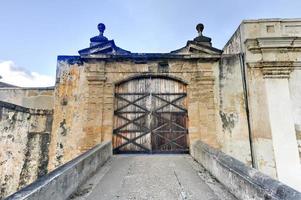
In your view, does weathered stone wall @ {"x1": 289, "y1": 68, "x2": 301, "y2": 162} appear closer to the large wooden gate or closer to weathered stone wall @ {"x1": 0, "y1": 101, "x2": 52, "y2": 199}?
the large wooden gate

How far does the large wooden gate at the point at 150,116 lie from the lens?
27.0 feet

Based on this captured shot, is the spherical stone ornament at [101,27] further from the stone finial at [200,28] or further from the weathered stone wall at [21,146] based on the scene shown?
the weathered stone wall at [21,146]

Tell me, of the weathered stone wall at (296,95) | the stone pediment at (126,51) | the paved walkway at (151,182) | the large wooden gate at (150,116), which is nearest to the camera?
the paved walkway at (151,182)

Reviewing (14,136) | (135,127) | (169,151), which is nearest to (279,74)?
(169,151)

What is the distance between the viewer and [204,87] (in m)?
8.52

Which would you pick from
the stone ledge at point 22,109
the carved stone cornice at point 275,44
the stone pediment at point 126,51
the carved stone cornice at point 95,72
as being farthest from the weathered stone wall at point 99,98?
the carved stone cornice at point 275,44

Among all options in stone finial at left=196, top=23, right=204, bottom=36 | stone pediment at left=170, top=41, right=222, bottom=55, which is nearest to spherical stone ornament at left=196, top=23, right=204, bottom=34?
stone finial at left=196, top=23, right=204, bottom=36

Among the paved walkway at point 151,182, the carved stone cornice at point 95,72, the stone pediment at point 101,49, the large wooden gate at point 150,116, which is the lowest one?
the paved walkway at point 151,182

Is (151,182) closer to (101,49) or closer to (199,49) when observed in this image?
(101,49)

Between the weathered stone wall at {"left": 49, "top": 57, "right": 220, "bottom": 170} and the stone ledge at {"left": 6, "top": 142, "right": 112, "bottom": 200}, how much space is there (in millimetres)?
2165

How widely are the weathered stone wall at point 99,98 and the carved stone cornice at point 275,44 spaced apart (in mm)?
1492

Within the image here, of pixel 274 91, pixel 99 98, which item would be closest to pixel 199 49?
pixel 274 91

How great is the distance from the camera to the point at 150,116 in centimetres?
842

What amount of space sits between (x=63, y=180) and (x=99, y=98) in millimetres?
4734
